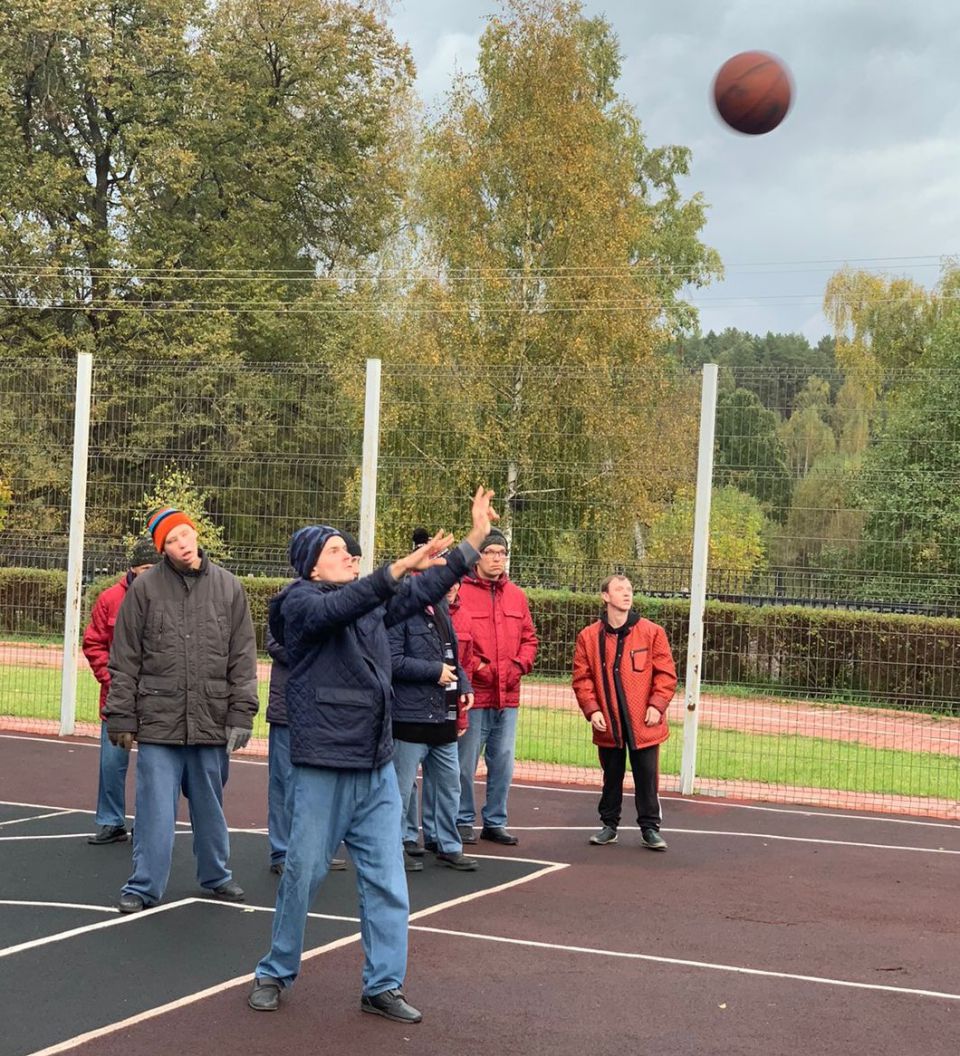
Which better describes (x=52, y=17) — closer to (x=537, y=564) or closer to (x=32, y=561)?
(x=32, y=561)

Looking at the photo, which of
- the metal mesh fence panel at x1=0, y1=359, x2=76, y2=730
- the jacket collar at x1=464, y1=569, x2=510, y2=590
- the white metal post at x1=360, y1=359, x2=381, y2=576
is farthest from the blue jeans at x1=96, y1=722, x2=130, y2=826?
the metal mesh fence panel at x1=0, y1=359, x2=76, y2=730

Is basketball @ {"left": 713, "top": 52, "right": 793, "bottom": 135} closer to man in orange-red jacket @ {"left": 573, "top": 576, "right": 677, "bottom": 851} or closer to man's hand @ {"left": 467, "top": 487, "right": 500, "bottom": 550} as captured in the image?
man in orange-red jacket @ {"left": 573, "top": 576, "right": 677, "bottom": 851}

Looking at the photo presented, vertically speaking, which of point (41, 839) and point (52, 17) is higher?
point (52, 17)

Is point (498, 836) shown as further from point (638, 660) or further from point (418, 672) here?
point (418, 672)

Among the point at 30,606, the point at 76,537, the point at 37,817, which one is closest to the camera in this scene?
the point at 37,817

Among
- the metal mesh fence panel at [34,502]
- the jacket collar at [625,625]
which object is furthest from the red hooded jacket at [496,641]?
the metal mesh fence panel at [34,502]

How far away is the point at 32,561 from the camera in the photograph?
14.4 metres

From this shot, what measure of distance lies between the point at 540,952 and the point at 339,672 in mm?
1846

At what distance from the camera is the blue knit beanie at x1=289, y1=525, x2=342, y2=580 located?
5430mm

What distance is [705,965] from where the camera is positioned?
242 inches

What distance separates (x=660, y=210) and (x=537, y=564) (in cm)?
3137

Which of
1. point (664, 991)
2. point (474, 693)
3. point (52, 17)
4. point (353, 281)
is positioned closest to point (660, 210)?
point (353, 281)

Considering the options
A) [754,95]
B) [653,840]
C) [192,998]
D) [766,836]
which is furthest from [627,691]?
[754,95]

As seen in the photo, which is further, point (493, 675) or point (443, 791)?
Answer: point (493, 675)
